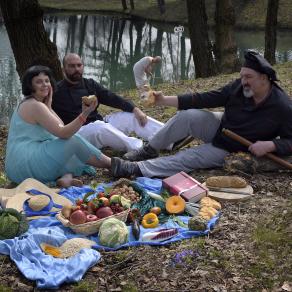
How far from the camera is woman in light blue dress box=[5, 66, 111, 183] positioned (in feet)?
16.1

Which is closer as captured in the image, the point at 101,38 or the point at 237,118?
the point at 237,118

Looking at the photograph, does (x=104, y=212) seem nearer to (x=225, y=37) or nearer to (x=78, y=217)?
(x=78, y=217)

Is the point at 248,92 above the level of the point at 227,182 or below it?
above

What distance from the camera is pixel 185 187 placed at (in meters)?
4.52

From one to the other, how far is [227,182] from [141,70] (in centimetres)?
202

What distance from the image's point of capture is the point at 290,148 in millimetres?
4875

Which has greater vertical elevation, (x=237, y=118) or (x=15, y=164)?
(x=237, y=118)

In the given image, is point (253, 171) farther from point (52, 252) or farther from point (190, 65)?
point (190, 65)

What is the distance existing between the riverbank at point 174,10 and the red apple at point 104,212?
86.4 ft

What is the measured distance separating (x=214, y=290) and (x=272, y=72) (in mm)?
2287

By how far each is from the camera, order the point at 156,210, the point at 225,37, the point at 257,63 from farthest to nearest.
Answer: the point at 225,37 < the point at 257,63 < the point at 156,210

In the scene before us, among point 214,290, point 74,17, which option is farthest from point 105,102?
point 74,17

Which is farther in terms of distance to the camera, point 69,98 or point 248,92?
point 69,98

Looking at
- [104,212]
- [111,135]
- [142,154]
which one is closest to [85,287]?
[104,212]
